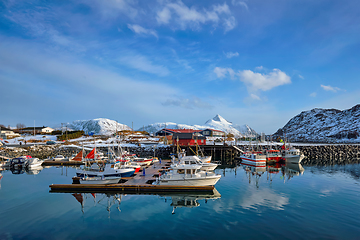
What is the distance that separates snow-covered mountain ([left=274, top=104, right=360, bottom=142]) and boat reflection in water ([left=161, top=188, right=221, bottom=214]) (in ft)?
400

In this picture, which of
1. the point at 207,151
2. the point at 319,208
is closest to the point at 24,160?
the point at 207,151

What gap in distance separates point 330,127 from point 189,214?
18228 cm

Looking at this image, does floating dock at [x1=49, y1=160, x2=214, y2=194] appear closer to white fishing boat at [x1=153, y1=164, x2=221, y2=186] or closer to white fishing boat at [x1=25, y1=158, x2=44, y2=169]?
white fishing boat at [x1=153, y1=164, x2=221, y2=186]

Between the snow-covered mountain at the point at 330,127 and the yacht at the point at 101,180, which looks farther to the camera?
the snow-covered mountain at the point at 330,127

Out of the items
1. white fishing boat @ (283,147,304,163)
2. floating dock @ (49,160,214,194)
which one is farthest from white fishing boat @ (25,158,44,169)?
white fishing boat @ (283,147,304,163)

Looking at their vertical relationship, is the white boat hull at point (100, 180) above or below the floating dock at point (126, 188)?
above

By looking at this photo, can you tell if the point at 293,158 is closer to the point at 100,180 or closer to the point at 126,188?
the point at 126,188

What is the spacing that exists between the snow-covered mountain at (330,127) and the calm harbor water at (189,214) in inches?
4640

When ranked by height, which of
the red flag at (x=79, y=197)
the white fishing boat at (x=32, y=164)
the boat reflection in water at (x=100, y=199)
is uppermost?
the white fishing boat at (x=32, y=164)

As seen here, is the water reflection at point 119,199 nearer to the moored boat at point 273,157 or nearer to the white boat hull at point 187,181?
the white boat hull at point 187,181

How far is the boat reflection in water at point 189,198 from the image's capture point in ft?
70.4

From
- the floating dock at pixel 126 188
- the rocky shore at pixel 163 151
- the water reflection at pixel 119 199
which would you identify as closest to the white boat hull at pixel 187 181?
the floating dock at pixel 126 188

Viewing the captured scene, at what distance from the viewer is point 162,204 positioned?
70.4 feet

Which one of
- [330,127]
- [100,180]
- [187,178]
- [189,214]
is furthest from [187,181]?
[330,127]
